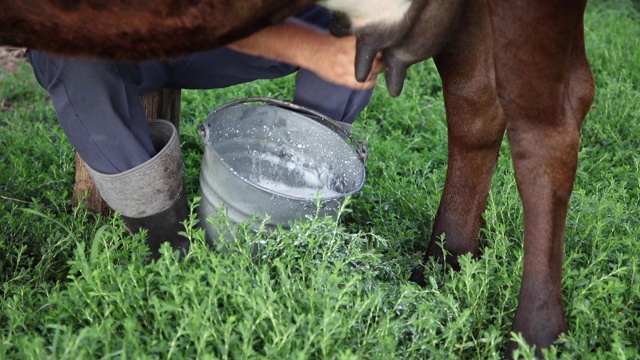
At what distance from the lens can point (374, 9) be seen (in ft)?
7.48

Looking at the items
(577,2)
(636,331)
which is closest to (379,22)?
(577,2)

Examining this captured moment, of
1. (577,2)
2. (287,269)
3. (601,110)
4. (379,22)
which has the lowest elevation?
(601,110)

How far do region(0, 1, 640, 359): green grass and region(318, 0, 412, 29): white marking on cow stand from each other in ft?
→ 1.84

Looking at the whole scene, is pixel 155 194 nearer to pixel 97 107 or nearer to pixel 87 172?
pixel 97 107

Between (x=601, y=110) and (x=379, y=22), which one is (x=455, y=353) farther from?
(x=601, y=110)

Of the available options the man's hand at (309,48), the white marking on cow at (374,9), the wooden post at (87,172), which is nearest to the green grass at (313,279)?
the wooden post at (87,172)

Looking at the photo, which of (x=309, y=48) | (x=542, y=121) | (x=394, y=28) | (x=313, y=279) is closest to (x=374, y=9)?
(x=394, y=28)

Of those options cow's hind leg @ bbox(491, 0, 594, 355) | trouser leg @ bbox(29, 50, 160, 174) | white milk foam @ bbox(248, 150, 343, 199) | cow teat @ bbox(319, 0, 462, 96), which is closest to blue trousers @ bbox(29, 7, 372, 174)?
trouser leg @ bbox(29, 50, 160, 174)

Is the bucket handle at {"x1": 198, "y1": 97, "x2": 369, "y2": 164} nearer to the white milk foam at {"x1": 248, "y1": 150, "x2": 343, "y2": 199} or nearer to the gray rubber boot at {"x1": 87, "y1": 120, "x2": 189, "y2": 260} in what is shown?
the white milk foam at {"x1": 248, "y1": 150, "x2": 343, "y2": 199}

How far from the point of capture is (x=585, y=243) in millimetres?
2729

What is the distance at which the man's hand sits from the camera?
2529 millimetres

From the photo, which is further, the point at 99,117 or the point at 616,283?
the point at 99,117

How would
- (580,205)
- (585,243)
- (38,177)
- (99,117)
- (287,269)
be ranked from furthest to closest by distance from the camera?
(38,177)
(580,205)
(585,243)
(99,117)
(287,269)

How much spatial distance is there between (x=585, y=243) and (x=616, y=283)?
1.64 ft
